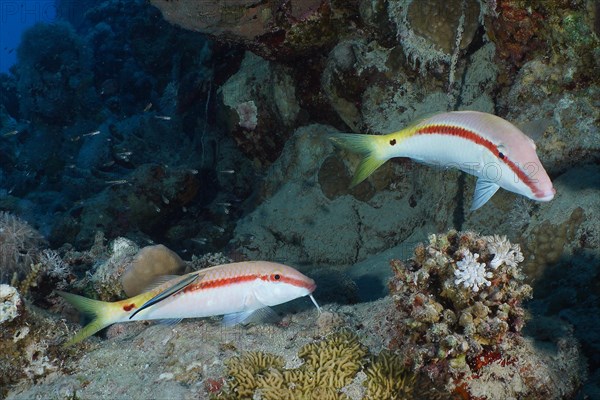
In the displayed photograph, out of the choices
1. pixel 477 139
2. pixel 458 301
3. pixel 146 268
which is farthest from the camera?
pixel 146 268

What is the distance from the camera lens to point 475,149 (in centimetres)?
287

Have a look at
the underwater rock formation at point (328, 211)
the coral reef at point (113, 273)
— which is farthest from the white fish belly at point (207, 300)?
the underwater rock formation at point (328, 211)

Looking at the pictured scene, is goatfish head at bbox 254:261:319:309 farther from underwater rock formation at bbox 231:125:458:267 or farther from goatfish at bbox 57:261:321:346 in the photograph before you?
underwater rock formation at bbox 231:125:458:267

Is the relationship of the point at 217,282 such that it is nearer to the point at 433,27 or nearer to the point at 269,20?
the point at 433,27

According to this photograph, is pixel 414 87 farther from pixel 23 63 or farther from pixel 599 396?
pixel 23 63

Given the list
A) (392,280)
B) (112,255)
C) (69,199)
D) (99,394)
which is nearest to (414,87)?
(392,280)

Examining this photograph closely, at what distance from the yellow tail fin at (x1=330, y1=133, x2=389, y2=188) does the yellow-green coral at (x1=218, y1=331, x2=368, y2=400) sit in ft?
4.29

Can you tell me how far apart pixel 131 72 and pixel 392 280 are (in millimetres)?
18580

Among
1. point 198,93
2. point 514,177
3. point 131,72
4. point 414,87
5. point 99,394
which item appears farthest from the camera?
point 131,72

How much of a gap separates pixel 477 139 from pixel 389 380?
182 cm

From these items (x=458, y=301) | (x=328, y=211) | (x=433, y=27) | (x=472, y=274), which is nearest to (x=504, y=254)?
(x=472, y=274)

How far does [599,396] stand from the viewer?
3.40 m

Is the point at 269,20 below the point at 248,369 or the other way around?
the other way around

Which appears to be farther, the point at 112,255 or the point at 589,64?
the point at 112,255
